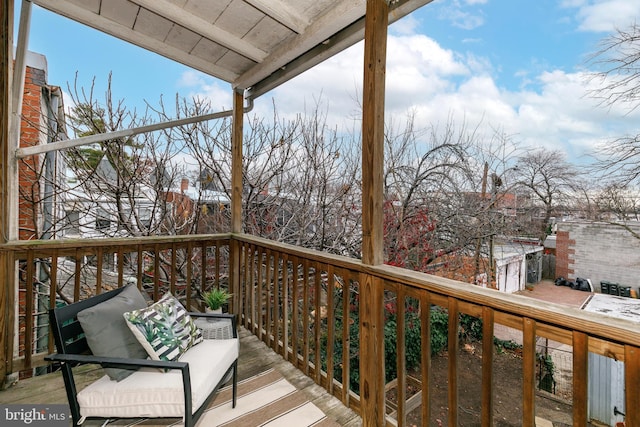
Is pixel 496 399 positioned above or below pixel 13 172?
below

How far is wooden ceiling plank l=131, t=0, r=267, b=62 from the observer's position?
2.31 m

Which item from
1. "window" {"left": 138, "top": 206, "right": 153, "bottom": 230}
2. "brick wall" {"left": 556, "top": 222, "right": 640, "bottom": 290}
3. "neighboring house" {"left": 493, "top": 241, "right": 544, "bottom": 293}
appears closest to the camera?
"brick wall" {"left": 556, "top": 222, "right": 640, "bottom": 290}

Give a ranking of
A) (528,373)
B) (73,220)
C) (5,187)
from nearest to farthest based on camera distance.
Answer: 1. (528,373)
2. (5,187)
3. (73,220)

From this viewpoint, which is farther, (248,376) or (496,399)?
(496,399)

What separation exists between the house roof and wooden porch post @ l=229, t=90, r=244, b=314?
541 mm

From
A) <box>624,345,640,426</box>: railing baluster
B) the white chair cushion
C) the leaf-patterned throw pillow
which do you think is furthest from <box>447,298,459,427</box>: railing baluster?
the leaf-patterned throw pillow

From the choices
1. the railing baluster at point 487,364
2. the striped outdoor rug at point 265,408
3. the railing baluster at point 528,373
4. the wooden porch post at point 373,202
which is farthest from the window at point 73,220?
the railing baluster at point 528,373

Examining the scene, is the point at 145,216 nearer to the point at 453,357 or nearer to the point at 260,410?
the point at 260,410

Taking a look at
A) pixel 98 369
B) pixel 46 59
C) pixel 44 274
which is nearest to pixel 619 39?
pixel 98 369

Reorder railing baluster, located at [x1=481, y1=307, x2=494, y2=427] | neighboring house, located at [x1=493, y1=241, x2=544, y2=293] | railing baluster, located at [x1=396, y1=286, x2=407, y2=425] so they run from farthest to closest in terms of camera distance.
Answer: neighboring house, located at [x1=493, y1=241, x2=544, y2=293] < railing baluster, located at [x1=396, y1=286, x2=407, y2=425] < railing baluster, located at [x1=481, y1=307, x2=494, y2=427]

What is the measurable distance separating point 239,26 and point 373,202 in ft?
6.41

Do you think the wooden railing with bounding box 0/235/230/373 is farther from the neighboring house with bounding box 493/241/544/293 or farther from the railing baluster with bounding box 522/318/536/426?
the neighboring house with bounding box 493/241/544/293

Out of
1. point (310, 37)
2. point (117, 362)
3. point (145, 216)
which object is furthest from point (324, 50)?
point (145, 216)

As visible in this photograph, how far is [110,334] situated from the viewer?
1.65 meters
